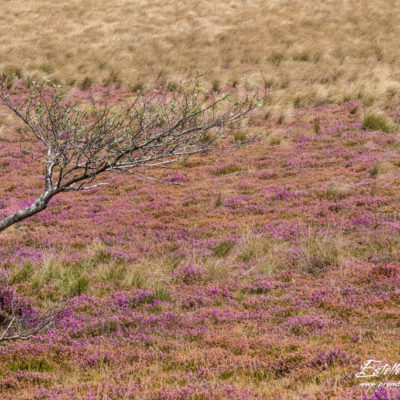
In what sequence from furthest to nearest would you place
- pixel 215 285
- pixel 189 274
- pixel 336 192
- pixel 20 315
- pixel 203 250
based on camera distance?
pixel 336 192
pixel 203 250
pixel 189 274
pixel 215 285
pixel 20 315

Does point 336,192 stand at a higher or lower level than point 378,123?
Answer: lower

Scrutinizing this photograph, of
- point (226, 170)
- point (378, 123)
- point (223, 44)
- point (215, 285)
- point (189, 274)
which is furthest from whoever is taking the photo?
point (223, 44)

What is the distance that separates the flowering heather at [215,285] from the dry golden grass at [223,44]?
429 inches

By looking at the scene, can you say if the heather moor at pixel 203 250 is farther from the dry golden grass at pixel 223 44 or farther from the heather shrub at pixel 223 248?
the dry golden grass at pixel 223 44

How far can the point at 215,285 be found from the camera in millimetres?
6398

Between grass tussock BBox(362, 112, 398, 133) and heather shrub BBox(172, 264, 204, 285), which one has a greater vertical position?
grass tussock BBox(362, 112, 398, 133)

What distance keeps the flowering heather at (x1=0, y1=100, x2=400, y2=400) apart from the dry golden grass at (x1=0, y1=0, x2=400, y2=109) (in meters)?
10.9

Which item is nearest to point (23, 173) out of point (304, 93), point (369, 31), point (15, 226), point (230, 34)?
point (15, 226)

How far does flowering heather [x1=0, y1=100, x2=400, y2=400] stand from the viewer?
13.5 ft

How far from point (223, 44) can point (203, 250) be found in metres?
23.9

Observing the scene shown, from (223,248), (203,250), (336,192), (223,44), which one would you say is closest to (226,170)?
(336,192)

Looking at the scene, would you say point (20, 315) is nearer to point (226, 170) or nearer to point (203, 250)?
point (203, 250)

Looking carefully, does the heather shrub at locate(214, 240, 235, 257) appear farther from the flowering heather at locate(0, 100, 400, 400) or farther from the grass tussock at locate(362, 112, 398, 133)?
the grass tussock at locate(362, 112, 398, 133)

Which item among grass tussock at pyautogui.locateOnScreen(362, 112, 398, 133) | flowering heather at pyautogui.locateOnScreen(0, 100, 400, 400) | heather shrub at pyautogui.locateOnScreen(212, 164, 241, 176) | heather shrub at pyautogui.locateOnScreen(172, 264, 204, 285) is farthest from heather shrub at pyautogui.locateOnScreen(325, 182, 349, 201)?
grass tussock at pyautogui.locateOnScreen(362, 112, 398, 133)
